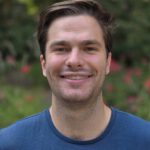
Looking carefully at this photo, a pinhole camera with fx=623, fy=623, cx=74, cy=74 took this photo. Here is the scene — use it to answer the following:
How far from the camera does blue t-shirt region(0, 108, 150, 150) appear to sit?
113 inches

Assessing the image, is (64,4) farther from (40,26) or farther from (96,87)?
(96,87)

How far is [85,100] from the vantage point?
2828 millimetres

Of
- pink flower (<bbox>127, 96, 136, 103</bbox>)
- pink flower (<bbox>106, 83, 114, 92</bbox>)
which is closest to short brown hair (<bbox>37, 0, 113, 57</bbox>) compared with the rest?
pink flower (<bbox>127, 96, 136, 103</bbox>)

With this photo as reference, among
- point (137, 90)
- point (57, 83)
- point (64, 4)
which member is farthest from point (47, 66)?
point (137, 90)

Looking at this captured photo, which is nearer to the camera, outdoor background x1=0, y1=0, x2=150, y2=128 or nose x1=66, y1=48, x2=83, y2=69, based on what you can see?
nose x1=66, y1=48, x2=83, y2=69

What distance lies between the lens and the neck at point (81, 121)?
291cm

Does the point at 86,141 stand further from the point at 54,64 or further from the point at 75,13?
the point at 75,13

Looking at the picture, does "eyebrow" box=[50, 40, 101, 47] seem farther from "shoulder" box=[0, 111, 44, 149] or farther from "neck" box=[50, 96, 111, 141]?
"shoulder" box=[0, 111, 44, 149]

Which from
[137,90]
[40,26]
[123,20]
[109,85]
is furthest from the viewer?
[123,20]

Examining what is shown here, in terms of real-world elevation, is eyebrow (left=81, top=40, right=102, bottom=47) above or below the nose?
above

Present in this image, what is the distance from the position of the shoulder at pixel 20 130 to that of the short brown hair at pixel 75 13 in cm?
33

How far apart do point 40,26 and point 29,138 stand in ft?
1.77

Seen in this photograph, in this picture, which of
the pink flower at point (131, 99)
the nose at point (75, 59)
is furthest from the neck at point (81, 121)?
the pink flower at point (131, 99)

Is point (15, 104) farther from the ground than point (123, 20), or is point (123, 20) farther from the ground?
point (15, 104)
